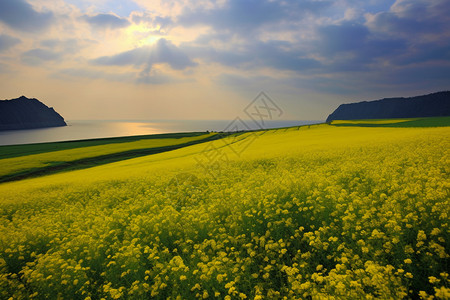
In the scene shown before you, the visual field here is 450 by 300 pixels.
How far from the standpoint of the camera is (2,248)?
7770 millimetres

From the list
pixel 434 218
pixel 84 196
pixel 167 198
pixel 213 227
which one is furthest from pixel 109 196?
pixel 434 218

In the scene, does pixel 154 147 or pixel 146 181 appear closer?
pixel 146 181

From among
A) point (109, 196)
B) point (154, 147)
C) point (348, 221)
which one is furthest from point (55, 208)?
point (154, 147)

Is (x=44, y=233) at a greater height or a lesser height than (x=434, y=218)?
lesser

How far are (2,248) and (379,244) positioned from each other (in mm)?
11565

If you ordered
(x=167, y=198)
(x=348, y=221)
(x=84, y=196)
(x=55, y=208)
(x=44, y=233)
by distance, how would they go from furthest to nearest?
(x=84, y=196), (x=55, y=208), (x=167, y=198), (x=44, y=233), (x=348, y=221)

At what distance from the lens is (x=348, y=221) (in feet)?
19.4

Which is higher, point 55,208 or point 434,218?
point 434,218

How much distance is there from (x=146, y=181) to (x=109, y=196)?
9.35 ft

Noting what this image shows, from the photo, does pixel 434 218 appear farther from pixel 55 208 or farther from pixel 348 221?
pixel 55 208

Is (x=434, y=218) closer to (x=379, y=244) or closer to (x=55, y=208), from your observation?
(x=379, y=244)

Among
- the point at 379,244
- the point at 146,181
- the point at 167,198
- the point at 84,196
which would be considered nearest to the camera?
the point at 379,244

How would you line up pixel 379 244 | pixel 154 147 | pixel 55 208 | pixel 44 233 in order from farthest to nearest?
pixel 154 147 < pixel 55 208 < pixel 44 233 < pixel 379 244

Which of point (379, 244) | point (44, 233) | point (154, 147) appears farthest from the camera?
point (154, 147)
